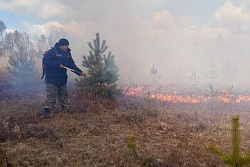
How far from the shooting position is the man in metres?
6.85

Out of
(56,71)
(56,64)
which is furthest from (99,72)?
(56,64)

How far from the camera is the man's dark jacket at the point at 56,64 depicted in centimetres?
684

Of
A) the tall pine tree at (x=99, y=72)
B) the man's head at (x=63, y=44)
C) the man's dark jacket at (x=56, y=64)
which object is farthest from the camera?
the tall pine tree at (x=99, y=72)

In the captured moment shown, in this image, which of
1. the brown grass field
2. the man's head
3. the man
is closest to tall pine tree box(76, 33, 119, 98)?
the brown grass field

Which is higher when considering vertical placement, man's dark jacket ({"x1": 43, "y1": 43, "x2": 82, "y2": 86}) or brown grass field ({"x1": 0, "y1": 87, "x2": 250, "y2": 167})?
man's dark jacket ({"x1": 43, "y1": 43, "x2": 82, "y2": 86})

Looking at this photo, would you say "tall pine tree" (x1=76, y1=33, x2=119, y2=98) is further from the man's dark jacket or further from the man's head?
the man's head

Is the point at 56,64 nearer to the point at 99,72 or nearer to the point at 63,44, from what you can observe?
the point at 63,44

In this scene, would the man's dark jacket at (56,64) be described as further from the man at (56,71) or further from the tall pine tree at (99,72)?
the tall pine tree at (99,72)

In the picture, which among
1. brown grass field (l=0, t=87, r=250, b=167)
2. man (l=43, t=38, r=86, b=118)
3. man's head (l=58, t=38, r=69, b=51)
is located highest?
man's head (l=58, t=38, r=69, b=51)

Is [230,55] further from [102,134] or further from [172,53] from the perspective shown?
[102,134]

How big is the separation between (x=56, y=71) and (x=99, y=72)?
2.23 metres

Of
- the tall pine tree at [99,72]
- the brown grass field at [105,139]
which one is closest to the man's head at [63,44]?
the brown grass field at [105,139]

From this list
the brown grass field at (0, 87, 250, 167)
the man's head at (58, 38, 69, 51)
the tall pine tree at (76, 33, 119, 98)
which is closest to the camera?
the brown grass field at (0, 87, 250, 167)

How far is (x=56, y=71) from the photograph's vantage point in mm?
7008
